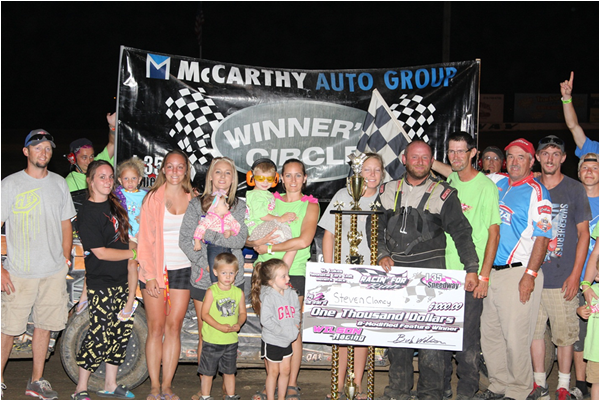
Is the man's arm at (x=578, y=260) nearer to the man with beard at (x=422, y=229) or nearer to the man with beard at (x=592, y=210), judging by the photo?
the man with beard at (x=592, y=210)

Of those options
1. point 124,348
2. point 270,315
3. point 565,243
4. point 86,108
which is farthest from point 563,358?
point 86,108

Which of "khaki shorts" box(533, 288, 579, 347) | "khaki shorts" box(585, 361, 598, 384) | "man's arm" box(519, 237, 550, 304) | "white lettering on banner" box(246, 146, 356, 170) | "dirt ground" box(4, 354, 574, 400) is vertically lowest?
"dirt ground" box(4, 354, 574, 400)

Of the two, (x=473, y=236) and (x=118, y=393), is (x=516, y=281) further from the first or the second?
(x=118, y=393)

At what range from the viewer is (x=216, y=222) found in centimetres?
483

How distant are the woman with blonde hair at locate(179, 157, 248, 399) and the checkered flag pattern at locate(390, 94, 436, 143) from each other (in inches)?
96.4

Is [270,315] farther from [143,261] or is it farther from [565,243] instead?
[565,243]

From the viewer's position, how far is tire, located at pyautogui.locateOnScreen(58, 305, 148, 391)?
518cm

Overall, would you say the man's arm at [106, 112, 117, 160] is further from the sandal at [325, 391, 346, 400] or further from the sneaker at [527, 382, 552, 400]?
the sneaker at [527, 382, 552, 400]

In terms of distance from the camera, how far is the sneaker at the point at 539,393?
5.09m

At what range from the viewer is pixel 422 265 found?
4.86m

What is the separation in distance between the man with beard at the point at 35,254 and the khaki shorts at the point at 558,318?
14.2 feet

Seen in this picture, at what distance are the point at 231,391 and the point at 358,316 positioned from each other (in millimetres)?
1316

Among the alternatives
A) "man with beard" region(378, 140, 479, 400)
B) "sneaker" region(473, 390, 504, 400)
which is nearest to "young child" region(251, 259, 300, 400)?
"man with beard" region(378, 140, 479, 400)

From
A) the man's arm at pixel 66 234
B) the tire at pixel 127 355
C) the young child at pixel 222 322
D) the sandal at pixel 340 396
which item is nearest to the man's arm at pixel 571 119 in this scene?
the sandal at pixel 340 396
